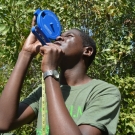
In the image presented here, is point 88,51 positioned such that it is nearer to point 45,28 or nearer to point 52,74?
point 45,28

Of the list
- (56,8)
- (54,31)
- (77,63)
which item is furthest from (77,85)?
(56,8)

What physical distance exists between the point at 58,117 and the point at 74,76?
591 mm

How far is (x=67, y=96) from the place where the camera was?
2182mm

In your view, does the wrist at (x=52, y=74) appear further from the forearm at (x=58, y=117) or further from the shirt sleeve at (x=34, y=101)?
the shirt sleeve at (x=34, y=101)

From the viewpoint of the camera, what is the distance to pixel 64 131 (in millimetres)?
1754

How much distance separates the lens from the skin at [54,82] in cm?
180

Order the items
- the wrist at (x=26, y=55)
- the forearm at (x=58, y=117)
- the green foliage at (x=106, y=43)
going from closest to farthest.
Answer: the forearm at (x=58, y=117) < the wrist at (x=26, y=55) < the green foliage at (x=106, y=43)

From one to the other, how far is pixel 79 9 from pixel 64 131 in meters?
3.03

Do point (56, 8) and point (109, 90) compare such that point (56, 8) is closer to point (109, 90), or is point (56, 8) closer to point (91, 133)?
point (109, 90)

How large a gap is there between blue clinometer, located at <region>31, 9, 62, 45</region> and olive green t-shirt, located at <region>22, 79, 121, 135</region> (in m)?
0.33

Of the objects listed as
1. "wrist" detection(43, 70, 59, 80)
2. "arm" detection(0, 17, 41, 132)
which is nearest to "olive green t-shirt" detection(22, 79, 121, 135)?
"arm" detection(0, 17, 41, 132)

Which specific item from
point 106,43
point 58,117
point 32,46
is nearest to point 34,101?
point 32,46

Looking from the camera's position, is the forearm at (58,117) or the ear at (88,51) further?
the ear at (88,51)

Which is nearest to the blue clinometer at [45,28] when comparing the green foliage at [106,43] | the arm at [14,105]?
the arm at [14,105]
